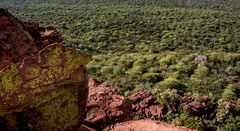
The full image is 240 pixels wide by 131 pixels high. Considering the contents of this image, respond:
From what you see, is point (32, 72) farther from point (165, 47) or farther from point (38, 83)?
point (165, 47)

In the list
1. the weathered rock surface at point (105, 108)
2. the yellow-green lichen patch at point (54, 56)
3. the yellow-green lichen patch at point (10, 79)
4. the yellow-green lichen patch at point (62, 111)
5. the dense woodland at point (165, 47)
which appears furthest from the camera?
the dense woodland at point (165, 47)

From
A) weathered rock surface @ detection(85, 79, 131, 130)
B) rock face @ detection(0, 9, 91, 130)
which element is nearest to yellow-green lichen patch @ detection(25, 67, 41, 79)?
rock face @ detection(0, 9, 91, 130)

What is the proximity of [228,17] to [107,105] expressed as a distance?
6362 cm

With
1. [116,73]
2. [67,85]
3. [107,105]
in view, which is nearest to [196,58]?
[116,73]

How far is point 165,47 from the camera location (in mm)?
50375

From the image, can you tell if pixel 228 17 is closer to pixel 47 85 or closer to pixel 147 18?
pixel 147 18

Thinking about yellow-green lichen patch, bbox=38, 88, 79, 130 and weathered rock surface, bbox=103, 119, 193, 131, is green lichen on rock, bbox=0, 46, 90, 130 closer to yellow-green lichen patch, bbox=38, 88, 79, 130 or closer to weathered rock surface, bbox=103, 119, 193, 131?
yellow-green lichen patch, bbox=38, 88, 79, 130

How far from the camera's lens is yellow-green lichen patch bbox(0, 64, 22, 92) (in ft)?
26.3

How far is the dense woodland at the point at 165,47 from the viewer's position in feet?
89.0

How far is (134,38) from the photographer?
56.2 meters

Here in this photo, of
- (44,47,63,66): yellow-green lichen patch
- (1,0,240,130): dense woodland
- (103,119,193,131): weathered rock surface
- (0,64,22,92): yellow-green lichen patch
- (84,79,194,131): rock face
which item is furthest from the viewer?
(1,0,240,130): dense woodland

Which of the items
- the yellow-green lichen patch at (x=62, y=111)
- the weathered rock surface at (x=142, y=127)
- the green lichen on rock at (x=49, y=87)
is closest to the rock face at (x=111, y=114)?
the weathered rock surface at (x=142, y=127)

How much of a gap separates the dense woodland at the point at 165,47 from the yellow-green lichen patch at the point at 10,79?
11866 millimetres

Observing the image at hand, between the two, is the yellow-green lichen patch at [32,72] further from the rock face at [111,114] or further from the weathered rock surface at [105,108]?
the weathered rock surface at [105,108]
